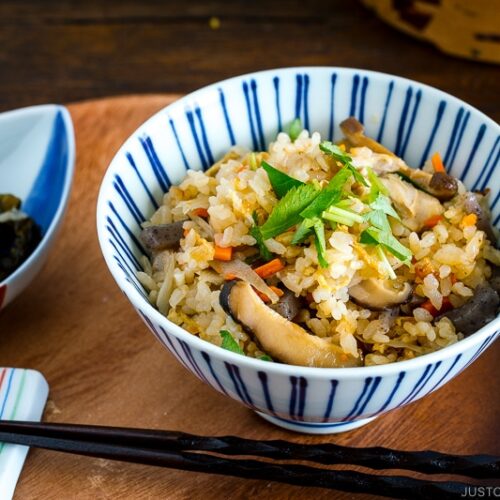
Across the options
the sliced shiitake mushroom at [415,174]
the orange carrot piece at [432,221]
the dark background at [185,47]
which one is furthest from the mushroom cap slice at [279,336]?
the dark background at [185,47]

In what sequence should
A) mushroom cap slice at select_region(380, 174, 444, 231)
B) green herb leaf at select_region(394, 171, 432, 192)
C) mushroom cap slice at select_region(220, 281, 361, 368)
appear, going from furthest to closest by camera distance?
green herb leaf at select_region(394, 171, 432, 192) → mushroom cap slice at select_region(380, 174, 444, 231) → mushroom cap slice at select_region(220, 281, 361, 368)

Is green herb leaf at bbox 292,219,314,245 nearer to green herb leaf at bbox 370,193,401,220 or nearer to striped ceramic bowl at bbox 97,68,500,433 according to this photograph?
green herb leaf at bbox 370,193,401,220

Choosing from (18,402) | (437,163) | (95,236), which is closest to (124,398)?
(18,402)

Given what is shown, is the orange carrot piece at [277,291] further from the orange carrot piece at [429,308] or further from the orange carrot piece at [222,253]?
the orange carrot piece at [429,308]

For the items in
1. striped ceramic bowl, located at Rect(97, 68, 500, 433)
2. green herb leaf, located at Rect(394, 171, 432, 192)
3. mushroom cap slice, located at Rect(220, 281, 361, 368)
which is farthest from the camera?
green herb leaf, located at Rect(394, 171, 432, 192)

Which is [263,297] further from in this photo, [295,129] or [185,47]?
[185,47]

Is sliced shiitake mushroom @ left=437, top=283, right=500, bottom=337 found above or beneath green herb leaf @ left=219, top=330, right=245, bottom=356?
above

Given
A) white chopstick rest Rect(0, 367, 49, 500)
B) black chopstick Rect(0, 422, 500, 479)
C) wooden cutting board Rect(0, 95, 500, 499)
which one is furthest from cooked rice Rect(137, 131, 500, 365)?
white chopstick rest Rect(0, 367, 49, 500)

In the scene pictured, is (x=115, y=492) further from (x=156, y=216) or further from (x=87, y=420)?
(x=156, y=216)
